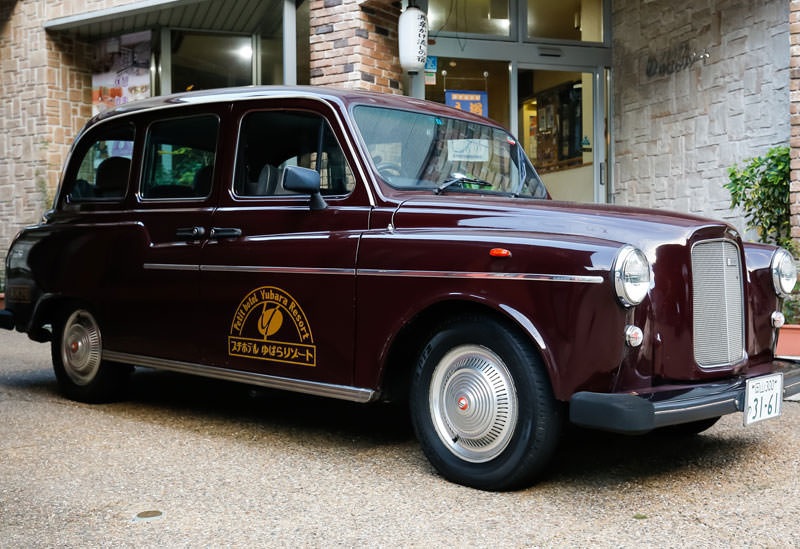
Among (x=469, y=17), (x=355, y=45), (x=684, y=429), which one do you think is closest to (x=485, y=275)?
(x=684, y=429)

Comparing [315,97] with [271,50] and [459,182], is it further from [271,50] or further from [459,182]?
[271,50]

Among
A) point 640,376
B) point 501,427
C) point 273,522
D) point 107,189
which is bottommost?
point 273,522

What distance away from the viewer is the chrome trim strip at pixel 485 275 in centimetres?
343

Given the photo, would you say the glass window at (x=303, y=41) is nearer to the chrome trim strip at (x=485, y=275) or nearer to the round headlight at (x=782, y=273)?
the chrome trim strip at (x=485, y=275)

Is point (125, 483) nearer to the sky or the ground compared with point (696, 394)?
nearer to the ground

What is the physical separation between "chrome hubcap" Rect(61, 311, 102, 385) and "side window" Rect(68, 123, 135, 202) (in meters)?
0.77

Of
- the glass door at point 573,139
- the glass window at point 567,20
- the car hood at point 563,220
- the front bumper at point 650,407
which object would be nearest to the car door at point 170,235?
the car hood at point 563,220

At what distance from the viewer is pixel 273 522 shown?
130 inches

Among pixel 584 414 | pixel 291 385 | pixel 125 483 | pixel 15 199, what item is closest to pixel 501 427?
pixel 584 414

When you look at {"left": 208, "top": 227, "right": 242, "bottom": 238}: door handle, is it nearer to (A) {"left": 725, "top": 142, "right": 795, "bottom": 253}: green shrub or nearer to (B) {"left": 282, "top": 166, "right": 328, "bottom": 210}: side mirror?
(B) {"left": 282, "top": 166, "right": 328, "bottom": 210}: side mirror

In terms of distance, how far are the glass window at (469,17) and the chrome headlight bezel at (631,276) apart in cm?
771

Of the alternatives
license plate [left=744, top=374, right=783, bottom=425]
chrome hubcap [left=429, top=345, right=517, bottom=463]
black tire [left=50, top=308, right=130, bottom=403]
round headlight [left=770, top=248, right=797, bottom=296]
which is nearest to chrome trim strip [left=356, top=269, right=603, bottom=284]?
chrome hubcap [left=429, top=345, right=517, bottom=463]

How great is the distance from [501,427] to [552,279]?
65cm

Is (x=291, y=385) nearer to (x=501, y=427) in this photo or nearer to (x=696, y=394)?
(x=501, y=427)
